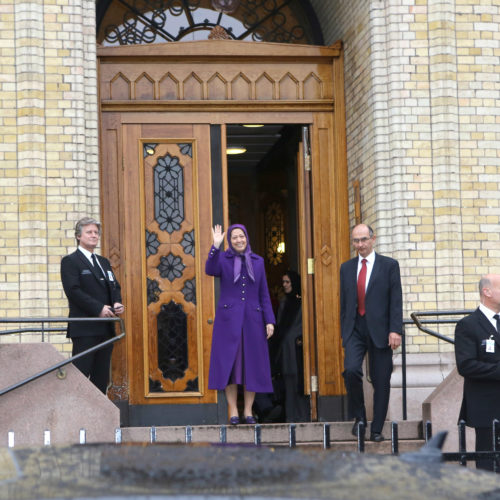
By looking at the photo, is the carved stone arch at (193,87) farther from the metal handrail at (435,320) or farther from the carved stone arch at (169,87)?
the metal handrail at (435,320)

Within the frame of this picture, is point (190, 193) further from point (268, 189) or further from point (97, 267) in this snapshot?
point (268, 189)

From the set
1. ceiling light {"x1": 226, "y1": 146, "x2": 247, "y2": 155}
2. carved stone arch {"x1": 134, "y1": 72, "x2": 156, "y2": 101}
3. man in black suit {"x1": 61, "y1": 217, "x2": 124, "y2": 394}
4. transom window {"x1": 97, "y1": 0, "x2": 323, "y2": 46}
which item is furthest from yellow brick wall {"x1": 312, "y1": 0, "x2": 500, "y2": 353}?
ceiling light {"x1": 226, "y1": 146, "x2": 247, "y2": 155}

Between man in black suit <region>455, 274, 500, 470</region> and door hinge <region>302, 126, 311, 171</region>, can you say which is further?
door hinge <region>302, 126, 311, 171</region>

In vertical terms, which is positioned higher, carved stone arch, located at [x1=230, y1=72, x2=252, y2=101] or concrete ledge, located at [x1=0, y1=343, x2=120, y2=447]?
carved stone arch, located at [x1=230, y1=72, x2=252, y2=101]

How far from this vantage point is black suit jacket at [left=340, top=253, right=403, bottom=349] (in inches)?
359

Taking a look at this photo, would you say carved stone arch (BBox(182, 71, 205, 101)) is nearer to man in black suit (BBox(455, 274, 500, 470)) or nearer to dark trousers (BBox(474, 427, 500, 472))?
man in black suit (BBox(455, 274, 500, 470))

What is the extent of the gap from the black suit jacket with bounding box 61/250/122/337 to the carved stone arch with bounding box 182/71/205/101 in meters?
3.05

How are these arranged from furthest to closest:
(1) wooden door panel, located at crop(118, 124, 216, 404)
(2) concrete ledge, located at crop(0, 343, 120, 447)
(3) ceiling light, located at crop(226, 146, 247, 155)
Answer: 1. (3) ceiling light, located at crop(226, 146, 247, 155)
2. (1) wooden door panel, located at crop(118, 124, 216, 404)
3. (2) concrete ledge, located at crop(0, 343, 120, 447)

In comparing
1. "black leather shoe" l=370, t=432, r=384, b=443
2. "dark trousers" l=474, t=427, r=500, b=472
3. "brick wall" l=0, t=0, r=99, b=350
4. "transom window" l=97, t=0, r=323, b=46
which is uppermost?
"transom window" l=97, t=0, r=323, b=46

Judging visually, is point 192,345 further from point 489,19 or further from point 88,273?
point 489,19

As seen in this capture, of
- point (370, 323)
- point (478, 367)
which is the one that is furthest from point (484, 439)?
point (370, 323)

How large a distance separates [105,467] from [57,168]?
26.7 ft

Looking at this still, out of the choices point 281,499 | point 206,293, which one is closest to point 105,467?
point 281,499

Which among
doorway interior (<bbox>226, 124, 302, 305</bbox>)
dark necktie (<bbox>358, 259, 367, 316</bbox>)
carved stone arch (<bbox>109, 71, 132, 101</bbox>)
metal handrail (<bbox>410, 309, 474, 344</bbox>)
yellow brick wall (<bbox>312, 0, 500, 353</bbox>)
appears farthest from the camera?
doorway interior (<bbox>226, 124, 302, 305</bbox>)
